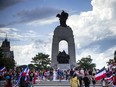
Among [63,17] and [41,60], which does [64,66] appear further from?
[41,60]

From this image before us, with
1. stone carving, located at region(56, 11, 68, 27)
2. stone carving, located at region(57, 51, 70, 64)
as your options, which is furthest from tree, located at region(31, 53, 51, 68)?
stone carving, located at region(57, 51, 70, 64)

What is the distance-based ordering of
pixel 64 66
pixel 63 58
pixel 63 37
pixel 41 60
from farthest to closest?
pixel 41 60 → pixel 63 37 → pixel 63 58 → pixel 64 66

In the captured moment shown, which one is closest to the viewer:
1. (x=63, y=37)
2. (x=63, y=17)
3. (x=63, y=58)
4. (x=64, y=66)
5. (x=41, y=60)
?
(x=64, y=66)

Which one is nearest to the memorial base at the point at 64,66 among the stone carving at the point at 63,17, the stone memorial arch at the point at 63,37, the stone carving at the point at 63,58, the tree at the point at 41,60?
the stone carving at the point at 63,58

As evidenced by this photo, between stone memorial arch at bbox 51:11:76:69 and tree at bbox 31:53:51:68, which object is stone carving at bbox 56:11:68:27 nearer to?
stone memorial arch at bbox 51:11:76:69

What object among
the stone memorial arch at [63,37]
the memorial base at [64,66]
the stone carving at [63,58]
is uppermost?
the stone memorial arch at [63,37]

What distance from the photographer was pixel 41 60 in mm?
131500

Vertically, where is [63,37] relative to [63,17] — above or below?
below

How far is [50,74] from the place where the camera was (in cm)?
4791

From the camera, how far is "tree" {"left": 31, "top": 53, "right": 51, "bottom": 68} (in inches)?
5157

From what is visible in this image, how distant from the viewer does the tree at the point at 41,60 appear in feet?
430

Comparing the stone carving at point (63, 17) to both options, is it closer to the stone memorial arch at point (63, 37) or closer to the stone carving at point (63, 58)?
the stone memorial arch at point (63, 37)

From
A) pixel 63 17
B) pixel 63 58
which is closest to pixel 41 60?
pixel 63 17

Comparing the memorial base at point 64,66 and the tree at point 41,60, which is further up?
the tree at point 41,60
